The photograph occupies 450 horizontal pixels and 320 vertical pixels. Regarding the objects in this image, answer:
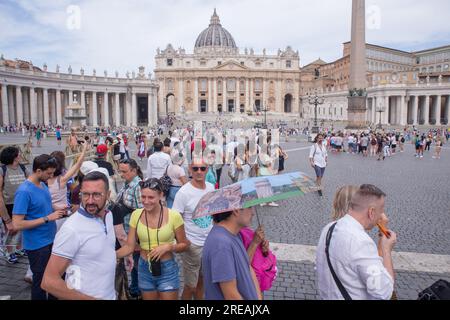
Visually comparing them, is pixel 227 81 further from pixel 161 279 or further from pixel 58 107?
pixel 161 279

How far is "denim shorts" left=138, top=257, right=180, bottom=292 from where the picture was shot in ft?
10.2

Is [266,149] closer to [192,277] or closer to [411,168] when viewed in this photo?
[192,277]

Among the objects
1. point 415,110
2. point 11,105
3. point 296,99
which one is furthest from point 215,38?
point 11,105

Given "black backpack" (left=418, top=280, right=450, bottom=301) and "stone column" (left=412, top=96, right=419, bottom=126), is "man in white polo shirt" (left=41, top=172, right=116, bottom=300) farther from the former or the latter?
"stone column" (left=412, top=96, right=419, bottom=126)

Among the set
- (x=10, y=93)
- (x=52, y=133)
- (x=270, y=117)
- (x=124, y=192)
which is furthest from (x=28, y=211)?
(x=270, y=117)

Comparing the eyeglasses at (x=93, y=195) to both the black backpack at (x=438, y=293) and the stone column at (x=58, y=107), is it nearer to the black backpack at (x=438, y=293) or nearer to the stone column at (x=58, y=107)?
the black backpack at (x=438, y=293)

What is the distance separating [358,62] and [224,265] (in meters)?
29.0

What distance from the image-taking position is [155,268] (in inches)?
120

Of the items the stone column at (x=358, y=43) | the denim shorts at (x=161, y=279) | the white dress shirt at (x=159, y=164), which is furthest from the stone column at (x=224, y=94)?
the denim shorts at (x=161, y=279)

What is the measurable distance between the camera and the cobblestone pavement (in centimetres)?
177

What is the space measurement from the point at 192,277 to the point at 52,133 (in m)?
37.8

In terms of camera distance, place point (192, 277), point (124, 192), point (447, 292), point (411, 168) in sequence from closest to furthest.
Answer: point (447, 292)
point (192, 277)
point (124, 192)
point (411, 168)
